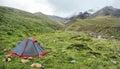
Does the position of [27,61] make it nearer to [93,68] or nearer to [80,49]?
[93,68]

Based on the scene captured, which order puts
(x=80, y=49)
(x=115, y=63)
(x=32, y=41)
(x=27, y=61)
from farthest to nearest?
(x=80, y=49) → (x=32, y=41) → (x=115, y=63) → (x=27, y=61)

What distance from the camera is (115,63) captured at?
81.6 feet

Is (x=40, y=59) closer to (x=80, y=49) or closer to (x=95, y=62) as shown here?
(x=95, y=62)

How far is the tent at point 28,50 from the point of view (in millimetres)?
25248

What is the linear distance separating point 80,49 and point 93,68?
901 centimetres

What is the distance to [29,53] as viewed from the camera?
2533 cm

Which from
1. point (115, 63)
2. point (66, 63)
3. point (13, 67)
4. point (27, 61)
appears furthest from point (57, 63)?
point (115, 63)

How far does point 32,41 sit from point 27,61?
424 centimetres

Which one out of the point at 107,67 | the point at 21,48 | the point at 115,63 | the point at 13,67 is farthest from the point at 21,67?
the point at 115,63

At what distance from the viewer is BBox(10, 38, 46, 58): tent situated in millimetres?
25248

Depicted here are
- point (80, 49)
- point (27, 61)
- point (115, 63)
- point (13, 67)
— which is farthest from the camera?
point (80, 49)

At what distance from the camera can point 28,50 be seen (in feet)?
83.9

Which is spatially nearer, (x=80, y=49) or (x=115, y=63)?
(x=115, y=63)

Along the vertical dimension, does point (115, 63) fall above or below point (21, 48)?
below
